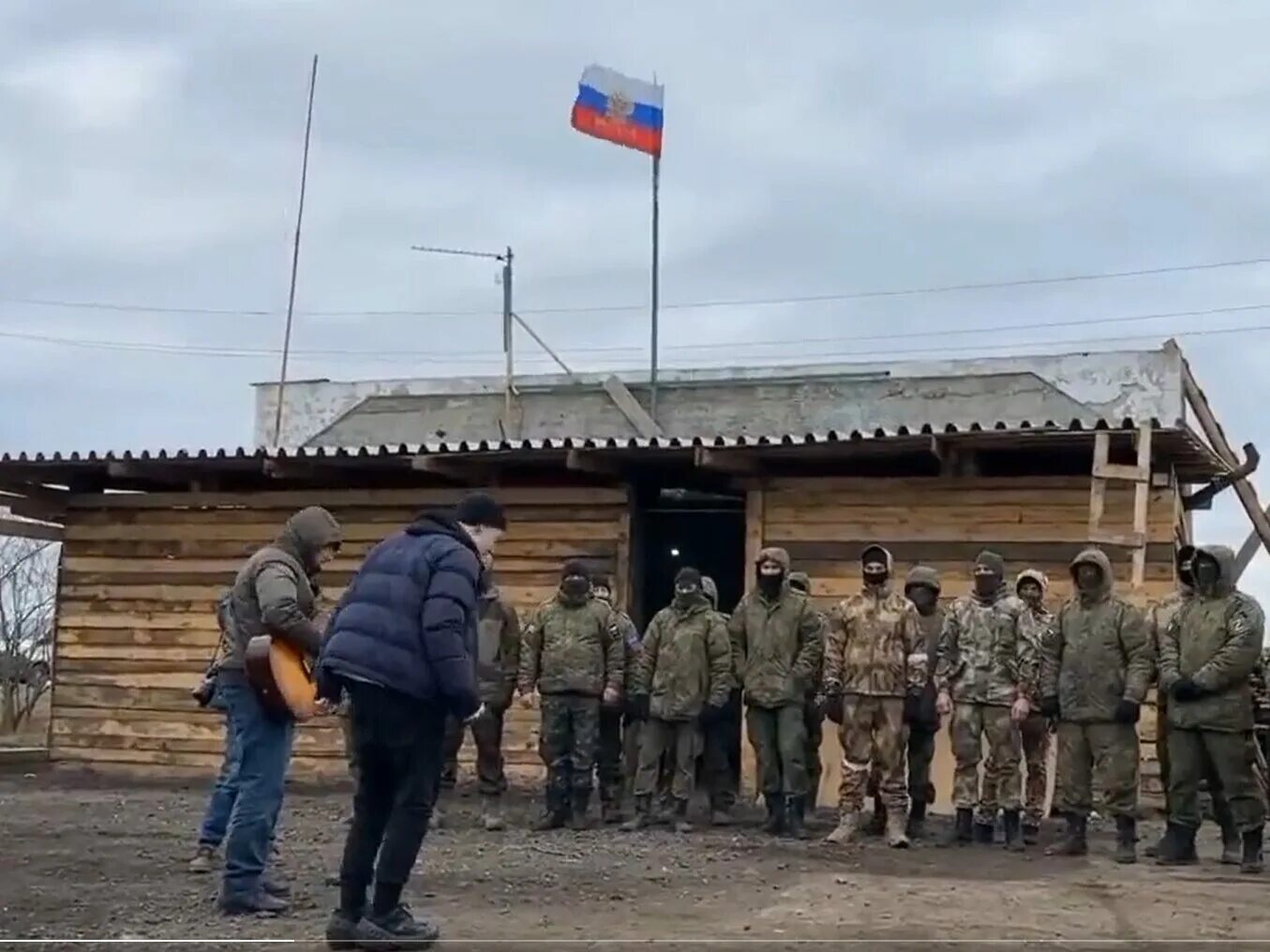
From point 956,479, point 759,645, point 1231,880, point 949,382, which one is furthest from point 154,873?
point 949,382

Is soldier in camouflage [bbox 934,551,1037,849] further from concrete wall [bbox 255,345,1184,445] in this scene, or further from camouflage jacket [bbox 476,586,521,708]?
concrete wall [bbox 255,345,1184,445]

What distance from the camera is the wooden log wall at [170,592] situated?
48.3 ft

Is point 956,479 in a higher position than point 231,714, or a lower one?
higher

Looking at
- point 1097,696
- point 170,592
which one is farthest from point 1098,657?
point 170,592

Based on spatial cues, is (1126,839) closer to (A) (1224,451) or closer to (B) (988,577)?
(B) (988,577)

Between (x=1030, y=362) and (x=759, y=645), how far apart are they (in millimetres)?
14794

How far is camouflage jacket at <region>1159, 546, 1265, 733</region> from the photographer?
9.40 m

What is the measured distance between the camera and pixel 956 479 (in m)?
13.2

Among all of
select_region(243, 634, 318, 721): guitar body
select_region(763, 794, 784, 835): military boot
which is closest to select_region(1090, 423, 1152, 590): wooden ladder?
select_region(763, 794, 784, 835): military boot

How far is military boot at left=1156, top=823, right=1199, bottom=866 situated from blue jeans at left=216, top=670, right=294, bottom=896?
17.3ft

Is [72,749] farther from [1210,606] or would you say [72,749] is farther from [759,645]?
[1210,606]

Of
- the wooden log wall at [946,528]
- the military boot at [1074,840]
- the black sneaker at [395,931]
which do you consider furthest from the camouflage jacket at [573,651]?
the black sneaker at [395,931]

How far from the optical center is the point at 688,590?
11156 mm

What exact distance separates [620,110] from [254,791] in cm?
1654
